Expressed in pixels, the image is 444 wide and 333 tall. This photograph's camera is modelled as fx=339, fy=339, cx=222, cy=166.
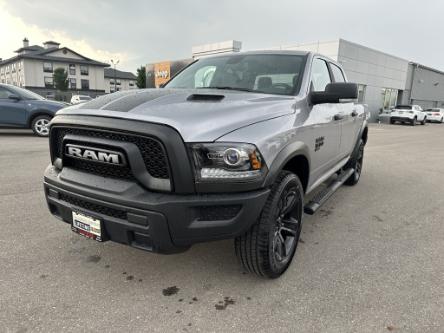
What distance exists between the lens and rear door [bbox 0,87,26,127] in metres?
9.21

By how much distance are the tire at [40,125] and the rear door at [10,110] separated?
30 cm

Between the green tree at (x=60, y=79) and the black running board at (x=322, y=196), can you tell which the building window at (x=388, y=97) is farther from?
the green tree at (x=60, y=79)

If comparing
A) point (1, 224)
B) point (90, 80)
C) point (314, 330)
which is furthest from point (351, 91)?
point (90, 80)

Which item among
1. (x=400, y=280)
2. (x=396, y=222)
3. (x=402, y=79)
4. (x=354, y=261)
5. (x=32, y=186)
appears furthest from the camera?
(x=402, y=79)

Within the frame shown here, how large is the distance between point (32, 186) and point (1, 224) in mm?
1448

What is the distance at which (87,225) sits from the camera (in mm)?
2318

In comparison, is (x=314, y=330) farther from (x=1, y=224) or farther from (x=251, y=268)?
(x=1, y=224)

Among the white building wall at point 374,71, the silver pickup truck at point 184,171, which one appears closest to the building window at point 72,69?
the white building wall at point 374,71

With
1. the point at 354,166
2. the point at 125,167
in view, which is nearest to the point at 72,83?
the point at 354,166

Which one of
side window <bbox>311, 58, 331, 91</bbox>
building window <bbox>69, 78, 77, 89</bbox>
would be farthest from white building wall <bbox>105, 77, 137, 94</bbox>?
side window <bbox>311, 58, 331, 91</bbox>

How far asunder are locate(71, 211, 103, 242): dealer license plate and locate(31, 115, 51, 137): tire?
8.37 meters

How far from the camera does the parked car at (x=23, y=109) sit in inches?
365

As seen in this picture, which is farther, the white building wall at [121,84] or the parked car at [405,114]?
the white building wall at [121,84]

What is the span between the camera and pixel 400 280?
2771 millimetres
